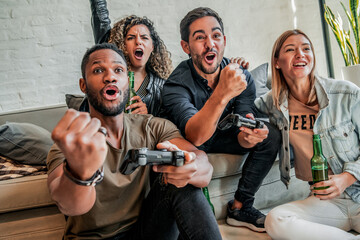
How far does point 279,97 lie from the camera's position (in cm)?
164

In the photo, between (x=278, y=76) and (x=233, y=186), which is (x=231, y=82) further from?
(x=233, y=186)

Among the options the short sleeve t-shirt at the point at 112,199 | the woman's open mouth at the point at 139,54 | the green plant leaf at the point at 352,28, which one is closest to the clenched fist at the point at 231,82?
the short sleeve t-shirt at the point at 112,199

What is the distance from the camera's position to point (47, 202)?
1.57 meters

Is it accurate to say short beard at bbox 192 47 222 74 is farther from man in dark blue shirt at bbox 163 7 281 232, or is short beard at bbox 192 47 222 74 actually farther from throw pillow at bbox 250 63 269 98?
throw pillow at bbox 250 63 269 98

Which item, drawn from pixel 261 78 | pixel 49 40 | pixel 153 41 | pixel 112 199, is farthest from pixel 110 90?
pixel 49 40

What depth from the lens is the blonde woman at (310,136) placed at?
137 centimetres

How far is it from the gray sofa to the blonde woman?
0.88ft

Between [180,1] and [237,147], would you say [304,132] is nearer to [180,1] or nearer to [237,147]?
[237,147]

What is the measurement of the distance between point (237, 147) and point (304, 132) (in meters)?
0.37

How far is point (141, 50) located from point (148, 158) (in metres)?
1.27

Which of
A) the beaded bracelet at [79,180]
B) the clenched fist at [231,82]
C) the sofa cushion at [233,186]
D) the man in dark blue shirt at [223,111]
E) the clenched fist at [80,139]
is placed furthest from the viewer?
the sofa cushion at [233,186]

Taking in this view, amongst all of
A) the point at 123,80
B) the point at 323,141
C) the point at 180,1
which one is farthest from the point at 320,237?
the point at 180,1

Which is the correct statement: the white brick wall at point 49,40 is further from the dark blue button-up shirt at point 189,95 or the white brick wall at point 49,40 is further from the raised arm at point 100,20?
the dark blue button-up shirt at point 189,95

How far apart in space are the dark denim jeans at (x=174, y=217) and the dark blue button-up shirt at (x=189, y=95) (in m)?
0.49
